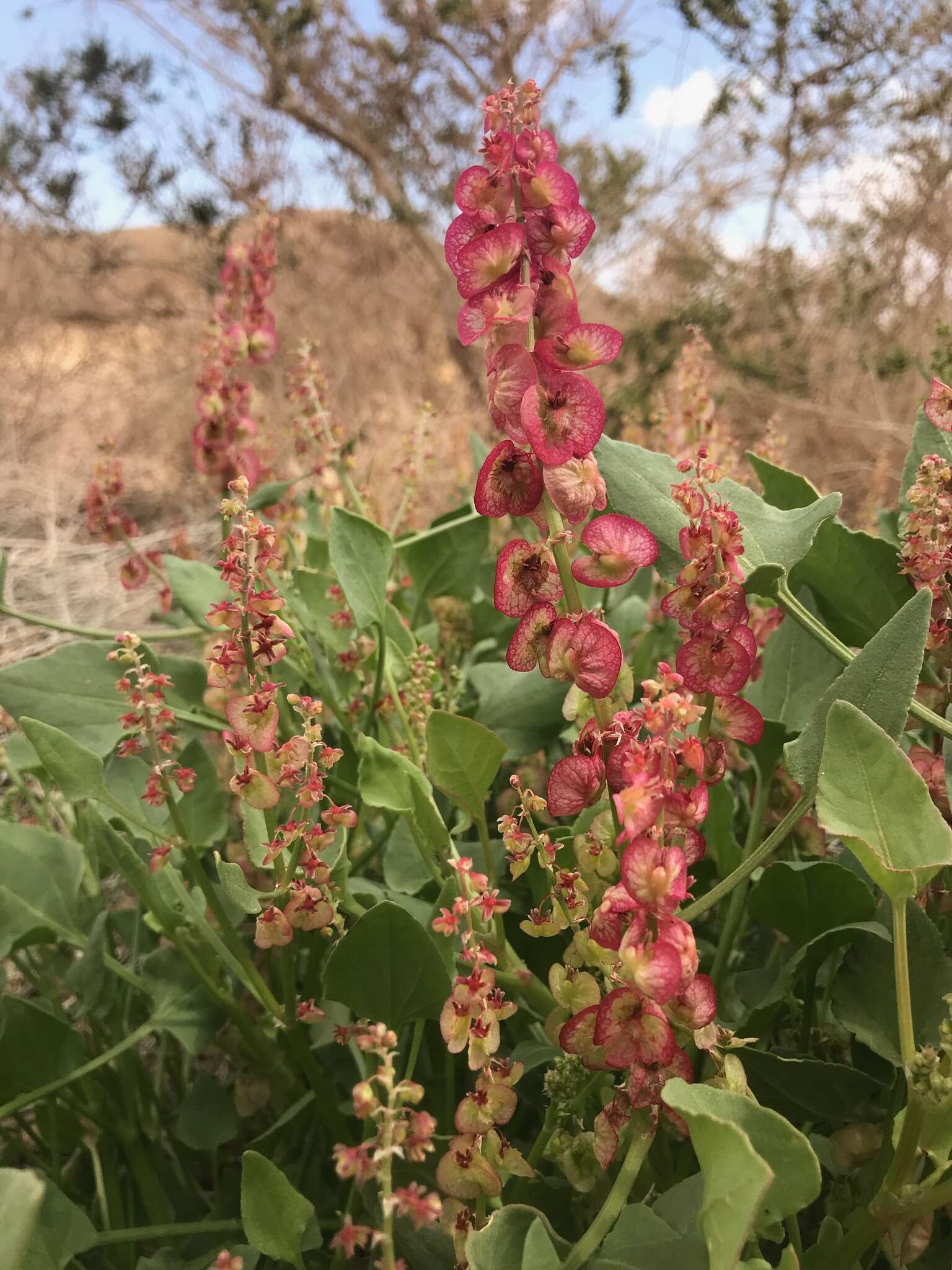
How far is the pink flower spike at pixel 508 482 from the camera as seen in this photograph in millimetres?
262

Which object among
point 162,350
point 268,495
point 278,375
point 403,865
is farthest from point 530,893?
point 162,350

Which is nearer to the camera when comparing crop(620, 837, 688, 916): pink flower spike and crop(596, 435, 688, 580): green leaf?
crop(620, 837, 688, 916): pink flower spike

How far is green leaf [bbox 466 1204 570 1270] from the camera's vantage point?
0.78 ft

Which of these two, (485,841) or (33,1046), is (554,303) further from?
(33,1046)

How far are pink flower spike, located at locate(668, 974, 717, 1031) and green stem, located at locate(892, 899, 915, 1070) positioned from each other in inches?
2.0

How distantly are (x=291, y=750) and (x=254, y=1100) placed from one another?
23cm

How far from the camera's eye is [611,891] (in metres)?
0.23

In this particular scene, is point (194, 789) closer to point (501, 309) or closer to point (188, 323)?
point (501, 309)

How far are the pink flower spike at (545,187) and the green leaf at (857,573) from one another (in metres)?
0.21

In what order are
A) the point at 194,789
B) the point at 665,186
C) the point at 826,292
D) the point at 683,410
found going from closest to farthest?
the point at 194,789 < the point at 683,410 < the point at 826,292 < the point at 665,186

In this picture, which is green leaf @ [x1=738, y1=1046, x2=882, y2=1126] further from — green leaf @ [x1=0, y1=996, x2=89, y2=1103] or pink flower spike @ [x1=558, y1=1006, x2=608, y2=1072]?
green leaf @ [x1=0, y1=996, x2=89, y2=1103]

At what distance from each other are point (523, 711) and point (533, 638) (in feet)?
0.80

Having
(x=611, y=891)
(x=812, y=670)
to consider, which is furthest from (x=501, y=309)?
(x=812, y=670)

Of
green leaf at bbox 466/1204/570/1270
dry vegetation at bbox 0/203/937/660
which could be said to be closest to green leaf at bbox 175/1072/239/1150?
green leaf at bbox 466/1204/570/1270
